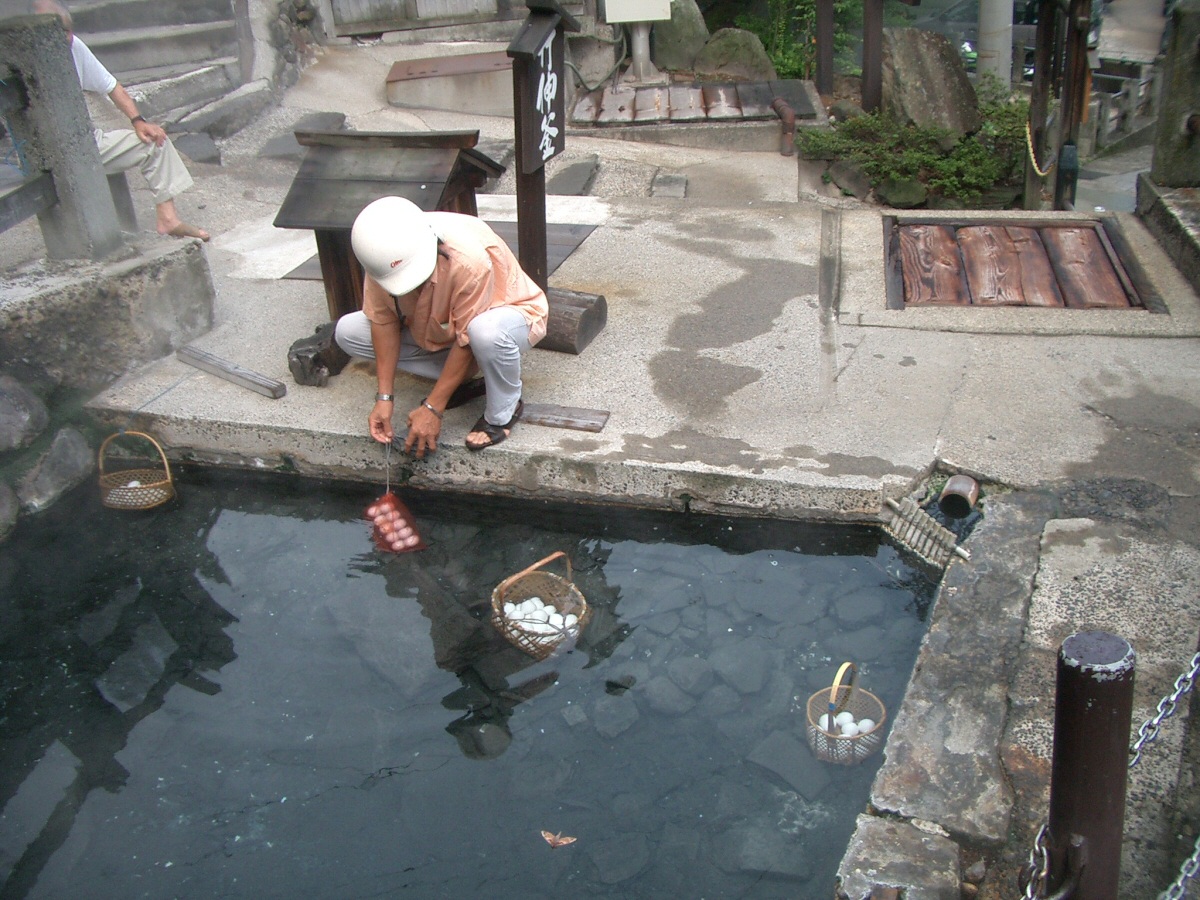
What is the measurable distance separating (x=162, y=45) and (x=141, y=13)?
1.42ft

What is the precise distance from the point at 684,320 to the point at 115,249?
333 centimetres

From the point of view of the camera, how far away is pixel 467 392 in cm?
495

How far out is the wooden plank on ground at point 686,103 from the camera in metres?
9.84

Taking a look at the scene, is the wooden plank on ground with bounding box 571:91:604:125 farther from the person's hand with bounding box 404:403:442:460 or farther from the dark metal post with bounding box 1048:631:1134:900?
the dark metal post with bounding box 1048:631:1134:900

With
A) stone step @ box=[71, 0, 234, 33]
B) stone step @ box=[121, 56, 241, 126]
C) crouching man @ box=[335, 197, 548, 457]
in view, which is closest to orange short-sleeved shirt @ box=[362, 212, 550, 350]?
crouching man @ box=[335, 197, 548, 457]

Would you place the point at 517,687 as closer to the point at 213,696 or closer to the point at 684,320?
the point at 213,696

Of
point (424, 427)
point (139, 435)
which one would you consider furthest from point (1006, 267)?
point (139, 435)

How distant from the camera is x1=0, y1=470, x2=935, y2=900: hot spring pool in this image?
10.3ft

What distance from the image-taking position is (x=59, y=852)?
3211 mm

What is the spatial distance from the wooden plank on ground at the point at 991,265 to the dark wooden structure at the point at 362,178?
3064mm

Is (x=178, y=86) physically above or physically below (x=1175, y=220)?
above

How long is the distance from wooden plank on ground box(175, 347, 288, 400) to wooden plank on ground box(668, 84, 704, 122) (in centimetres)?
604

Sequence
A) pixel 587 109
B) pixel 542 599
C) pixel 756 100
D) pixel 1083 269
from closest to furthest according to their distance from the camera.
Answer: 1. pixel 542 599
2. pixel 1083 269
3. pixel 756 100
4. pixel 587 109

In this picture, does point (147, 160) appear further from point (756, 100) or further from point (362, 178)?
point (756, 100)
